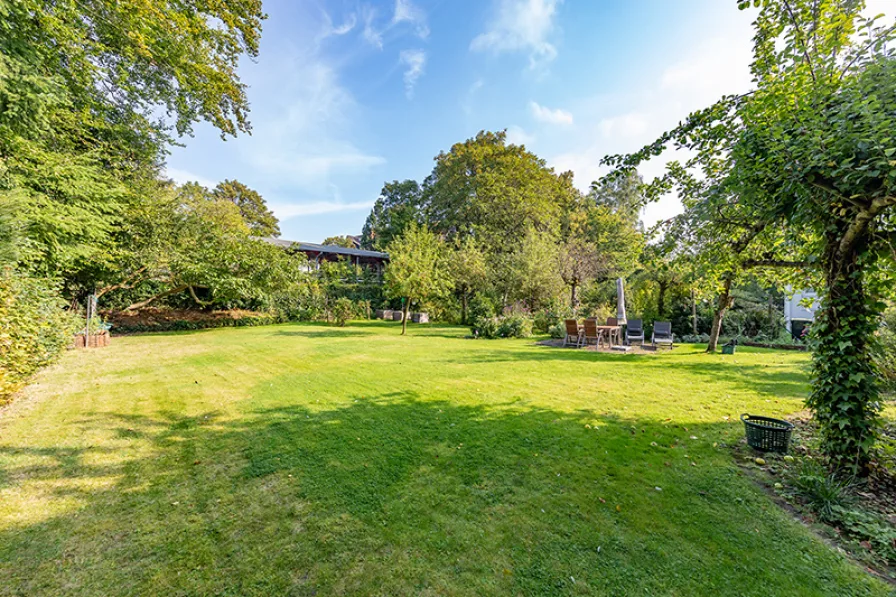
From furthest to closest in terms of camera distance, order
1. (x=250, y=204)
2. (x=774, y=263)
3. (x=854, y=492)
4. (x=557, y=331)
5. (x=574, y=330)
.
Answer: (x=250, y=204), (x=557, y=331), (x=574, y=330), (x=774, y=263), (x=854, y=492)

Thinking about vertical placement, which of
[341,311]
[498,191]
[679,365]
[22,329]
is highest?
[498,191]

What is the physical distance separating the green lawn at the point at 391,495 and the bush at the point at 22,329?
1.68ft

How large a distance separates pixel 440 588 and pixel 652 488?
2.16 m

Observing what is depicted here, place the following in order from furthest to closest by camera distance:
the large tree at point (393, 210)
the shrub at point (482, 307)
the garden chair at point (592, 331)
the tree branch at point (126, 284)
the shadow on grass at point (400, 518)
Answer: the large tree at point (393, 210) < the shrub at point (482, 307) < the tree branch at point (126, 284) < the garden chair at point (592, 331) < the shadow on grass at point (400, 518)

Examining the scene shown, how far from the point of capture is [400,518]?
257cm

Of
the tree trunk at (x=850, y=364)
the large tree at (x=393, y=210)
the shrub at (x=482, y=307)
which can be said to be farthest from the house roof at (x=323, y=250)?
the tree trunk at (x=850, y=364)

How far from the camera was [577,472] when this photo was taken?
3.27m

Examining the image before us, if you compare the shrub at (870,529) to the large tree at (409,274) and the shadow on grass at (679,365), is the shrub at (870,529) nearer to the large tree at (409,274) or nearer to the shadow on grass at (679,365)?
the shadow on grass at (679,365)

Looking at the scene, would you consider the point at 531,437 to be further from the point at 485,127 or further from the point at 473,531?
the point at 485,127

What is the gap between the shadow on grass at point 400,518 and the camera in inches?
79.2

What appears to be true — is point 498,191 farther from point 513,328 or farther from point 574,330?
point 574,330

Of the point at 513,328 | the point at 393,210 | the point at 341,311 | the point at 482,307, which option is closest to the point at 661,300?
the point at 513,328

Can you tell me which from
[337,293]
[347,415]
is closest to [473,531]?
[347,415]

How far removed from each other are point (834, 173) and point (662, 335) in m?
11.2
